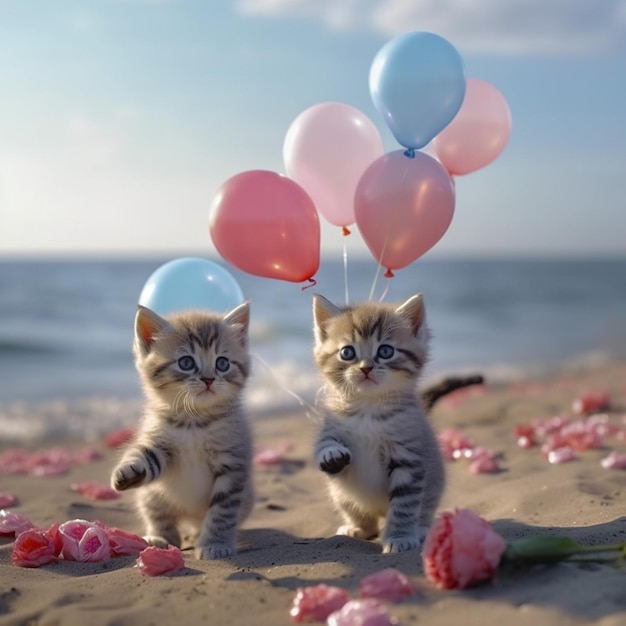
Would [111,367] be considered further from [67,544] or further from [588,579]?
[588,579]

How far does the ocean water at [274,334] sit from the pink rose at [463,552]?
1.47m

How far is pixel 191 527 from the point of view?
4281 millimetres

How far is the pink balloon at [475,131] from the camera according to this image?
5.16 m

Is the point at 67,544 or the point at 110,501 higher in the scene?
the point at 110,501

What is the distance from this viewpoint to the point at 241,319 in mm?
4148

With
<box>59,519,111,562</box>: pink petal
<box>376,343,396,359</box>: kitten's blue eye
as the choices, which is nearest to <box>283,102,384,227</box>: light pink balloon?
<box>376,343,396,359</box>: kitten's blue eye

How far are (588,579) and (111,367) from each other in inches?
528

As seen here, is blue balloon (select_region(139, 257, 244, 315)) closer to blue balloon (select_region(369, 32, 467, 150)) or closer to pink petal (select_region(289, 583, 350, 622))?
blue balloon (select_region(369, 32, 467, 150))

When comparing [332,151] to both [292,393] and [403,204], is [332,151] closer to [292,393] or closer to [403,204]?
[403,204]

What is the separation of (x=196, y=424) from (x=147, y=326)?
572 millimetres

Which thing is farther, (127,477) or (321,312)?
(321,312)

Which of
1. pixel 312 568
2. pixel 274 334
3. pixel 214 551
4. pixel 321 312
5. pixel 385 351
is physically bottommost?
pixel 312 568

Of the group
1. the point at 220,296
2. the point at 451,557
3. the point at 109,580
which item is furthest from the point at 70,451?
the point at 451,557

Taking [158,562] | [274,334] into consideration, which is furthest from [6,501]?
[274,334]
